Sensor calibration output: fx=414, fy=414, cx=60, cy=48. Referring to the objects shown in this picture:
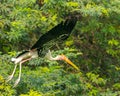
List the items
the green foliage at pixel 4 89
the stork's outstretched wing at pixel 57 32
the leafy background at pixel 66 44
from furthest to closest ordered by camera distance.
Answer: the leafy background at pixel 66 44 < the green foliage at pixel 4 89 < the stork's outstretched wing at pixel 57 32

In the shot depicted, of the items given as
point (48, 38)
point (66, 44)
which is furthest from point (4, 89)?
point (66, 44)

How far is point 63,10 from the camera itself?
15.1 feet

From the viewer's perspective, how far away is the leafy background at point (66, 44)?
13.6 ft

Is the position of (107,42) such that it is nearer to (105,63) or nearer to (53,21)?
(105,63)

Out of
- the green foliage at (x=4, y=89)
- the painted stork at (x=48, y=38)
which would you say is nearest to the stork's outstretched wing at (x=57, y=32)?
→ the painted stork at (x=48, y=38)

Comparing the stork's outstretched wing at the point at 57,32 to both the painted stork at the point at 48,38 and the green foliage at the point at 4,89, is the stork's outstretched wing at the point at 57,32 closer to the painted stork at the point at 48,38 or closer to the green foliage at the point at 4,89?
the painted stork at the point at 48,38

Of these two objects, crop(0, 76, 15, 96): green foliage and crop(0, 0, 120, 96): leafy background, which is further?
crop(0, 0, 120, 96): leafy background

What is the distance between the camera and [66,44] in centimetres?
500

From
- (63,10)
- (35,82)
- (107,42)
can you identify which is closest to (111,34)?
(107,42)

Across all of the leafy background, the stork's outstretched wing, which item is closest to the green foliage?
the leafy background

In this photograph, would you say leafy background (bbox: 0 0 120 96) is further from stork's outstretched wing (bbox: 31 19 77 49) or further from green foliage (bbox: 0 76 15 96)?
stork's outstretched wing (bbox: 31 19 77 49)

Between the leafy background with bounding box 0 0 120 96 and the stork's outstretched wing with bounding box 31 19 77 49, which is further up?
the stork's outstretched wing with bounding box 31 19 77 49

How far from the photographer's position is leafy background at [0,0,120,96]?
4.14 meters

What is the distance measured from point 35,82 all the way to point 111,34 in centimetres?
149
